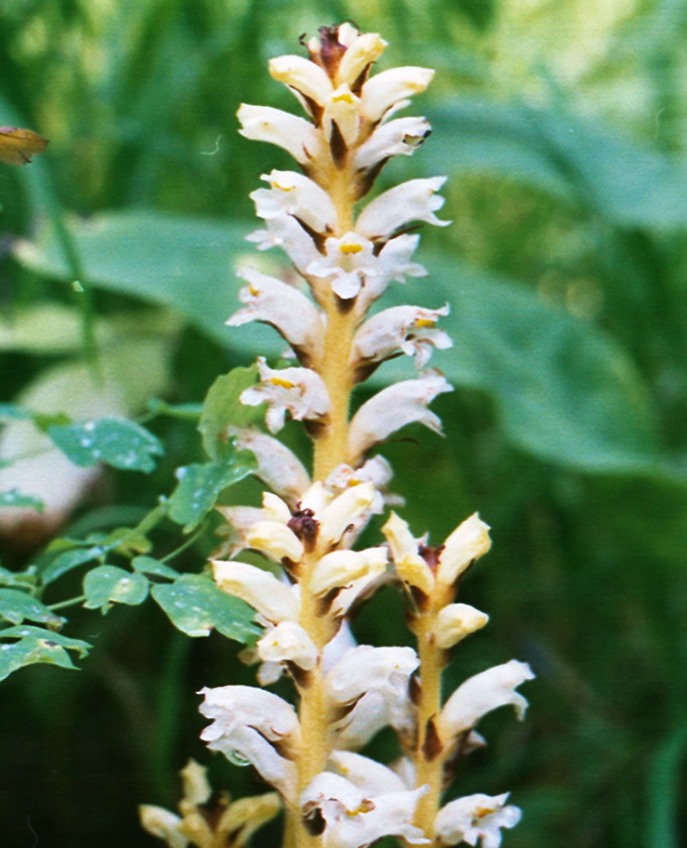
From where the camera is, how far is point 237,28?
72.8 inches

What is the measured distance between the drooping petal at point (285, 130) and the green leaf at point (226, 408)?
0.46ft

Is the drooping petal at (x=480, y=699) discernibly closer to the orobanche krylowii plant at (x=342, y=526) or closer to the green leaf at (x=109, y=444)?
the orobanche krylowii plant at (x=342, y=526)

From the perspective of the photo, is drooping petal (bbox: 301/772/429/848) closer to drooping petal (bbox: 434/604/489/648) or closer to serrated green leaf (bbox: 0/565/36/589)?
drooping petal (bbox: 434/604/489/648)

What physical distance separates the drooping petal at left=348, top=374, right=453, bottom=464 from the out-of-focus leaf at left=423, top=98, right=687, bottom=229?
4.07 ft

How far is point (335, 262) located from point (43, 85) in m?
1.36

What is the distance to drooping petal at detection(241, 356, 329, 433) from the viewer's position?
27.8 inches

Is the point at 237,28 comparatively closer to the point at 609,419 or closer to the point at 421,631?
the point at 609,419

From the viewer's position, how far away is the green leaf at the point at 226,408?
2.58 ft

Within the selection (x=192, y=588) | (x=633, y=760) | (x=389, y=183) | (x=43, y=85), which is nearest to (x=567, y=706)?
(x=633, y=760)

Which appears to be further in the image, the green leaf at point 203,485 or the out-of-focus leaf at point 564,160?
the out-of-focus leaf at point 564,160

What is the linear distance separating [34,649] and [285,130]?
1.10 feet

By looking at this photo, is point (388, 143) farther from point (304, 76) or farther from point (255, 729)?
point (255, 729)

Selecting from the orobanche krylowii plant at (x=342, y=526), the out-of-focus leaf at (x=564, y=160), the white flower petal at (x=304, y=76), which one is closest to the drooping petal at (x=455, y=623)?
the orobanche krylowii plant at (x=342, y=526)

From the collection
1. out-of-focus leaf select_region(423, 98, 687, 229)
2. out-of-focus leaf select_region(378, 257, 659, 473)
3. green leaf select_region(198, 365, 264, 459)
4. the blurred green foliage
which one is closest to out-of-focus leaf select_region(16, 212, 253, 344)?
the blurred green foliage
